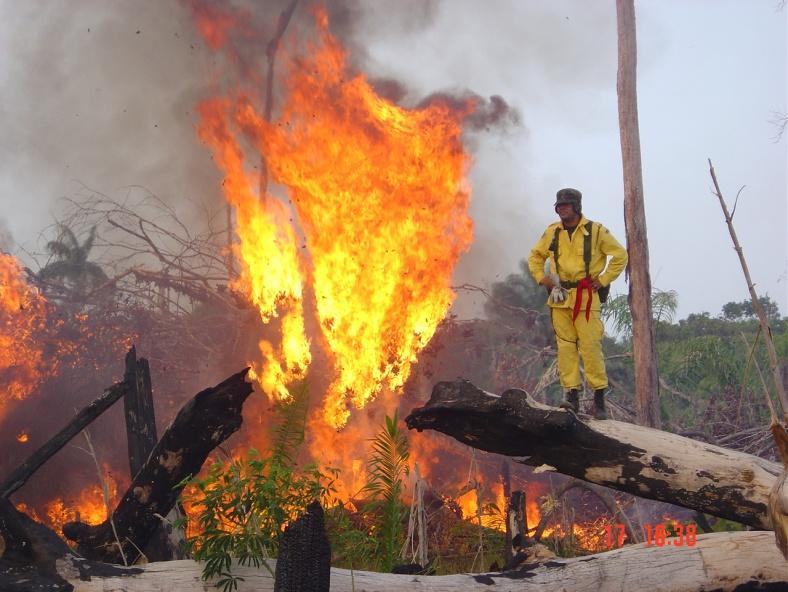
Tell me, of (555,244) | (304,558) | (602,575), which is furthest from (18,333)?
(602,575)

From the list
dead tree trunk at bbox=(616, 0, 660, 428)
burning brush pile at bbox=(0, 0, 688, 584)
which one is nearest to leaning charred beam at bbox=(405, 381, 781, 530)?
dead tree trunk at bbox=(616, 0, 660, 428)

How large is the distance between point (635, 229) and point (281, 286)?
749 cm

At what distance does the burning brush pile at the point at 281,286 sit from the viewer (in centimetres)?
1432

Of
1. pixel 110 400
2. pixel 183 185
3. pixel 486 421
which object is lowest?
pixel 486 421

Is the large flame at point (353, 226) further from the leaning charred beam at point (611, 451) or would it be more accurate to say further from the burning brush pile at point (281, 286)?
the leaning charred beam at point (611, 451)

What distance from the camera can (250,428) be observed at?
48.4 ft

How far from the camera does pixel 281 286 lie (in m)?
15.2

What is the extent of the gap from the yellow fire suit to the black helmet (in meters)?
0.19

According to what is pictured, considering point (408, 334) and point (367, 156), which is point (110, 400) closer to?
point (408, 334)

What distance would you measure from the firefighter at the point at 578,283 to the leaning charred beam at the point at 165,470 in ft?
10.3

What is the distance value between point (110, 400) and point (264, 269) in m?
8.00

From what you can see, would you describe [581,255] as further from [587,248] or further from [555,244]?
[555,244]

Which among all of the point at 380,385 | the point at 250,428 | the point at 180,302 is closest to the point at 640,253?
the point at 380,385

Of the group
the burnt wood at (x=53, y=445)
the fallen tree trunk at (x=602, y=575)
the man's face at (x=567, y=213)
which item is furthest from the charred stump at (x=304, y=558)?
the man's face at (x=567, y=213)
